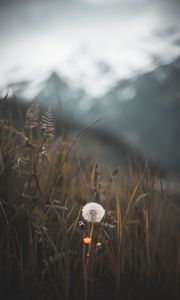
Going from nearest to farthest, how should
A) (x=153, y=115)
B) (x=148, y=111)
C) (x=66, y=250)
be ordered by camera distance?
1. (x=66, y=250)
2. (x=153, y=115)
3. (x=148, y=111)

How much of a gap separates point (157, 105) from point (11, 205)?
28052 mm

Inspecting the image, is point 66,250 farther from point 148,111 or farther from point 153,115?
point 148,111

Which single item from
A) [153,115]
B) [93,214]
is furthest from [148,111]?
[93,214]

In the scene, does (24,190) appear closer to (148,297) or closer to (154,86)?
(148,297)

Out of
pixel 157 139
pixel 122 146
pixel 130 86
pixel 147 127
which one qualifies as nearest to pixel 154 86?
pixel 130 86

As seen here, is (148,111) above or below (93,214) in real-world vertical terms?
above

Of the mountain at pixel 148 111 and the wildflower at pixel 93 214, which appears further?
the mountain at pixel 148 111

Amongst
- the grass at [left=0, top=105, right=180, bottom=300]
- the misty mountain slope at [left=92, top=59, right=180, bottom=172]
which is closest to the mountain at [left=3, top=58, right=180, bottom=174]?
the misty mountain slope at [left=92, top=59, right=180, bottom=172]

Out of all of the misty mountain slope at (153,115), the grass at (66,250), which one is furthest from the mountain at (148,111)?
the grass at (66,250)

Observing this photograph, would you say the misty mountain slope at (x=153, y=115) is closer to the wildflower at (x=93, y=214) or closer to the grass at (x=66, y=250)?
the grass at (x=66, y=250)

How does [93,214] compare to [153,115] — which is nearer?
[93,214]

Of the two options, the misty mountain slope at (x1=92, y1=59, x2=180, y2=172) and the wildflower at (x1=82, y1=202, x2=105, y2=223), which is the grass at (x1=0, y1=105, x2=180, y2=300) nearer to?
the wildflower at (x1=82, y1=202, x2=105, y2=223)

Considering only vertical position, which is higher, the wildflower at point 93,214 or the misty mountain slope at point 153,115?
the misty mountain slope at point 153,115

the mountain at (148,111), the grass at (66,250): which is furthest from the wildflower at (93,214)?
the mountain at (148,111)
